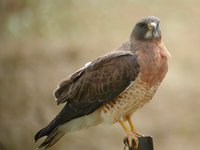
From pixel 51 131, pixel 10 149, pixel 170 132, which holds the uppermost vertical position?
pixel 51 131

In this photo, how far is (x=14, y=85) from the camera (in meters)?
10.5

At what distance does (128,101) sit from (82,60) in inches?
179

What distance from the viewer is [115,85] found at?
19.1ft

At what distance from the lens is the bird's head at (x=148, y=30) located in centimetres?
583

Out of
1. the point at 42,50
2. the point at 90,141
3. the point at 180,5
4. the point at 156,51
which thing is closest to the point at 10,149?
the point at 90,141

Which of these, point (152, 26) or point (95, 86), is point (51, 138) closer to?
point (95, 86)

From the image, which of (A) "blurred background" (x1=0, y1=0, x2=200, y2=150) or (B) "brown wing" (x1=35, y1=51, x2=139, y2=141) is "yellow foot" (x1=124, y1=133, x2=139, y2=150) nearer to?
(B) "brown wing" (x1=35, y1=51, x2=139, y2=141)

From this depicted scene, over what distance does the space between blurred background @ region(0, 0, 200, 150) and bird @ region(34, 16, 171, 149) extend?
368 cm

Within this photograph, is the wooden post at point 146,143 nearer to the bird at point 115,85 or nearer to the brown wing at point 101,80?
the bird at point 115,85

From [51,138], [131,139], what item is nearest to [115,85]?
[131,139]

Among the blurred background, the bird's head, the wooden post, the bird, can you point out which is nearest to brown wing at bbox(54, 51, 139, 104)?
the bird

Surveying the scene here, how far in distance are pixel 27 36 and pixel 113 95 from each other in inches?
210

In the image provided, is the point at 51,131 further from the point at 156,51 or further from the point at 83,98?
the point at 156,51

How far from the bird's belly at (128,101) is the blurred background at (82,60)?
149 inches
